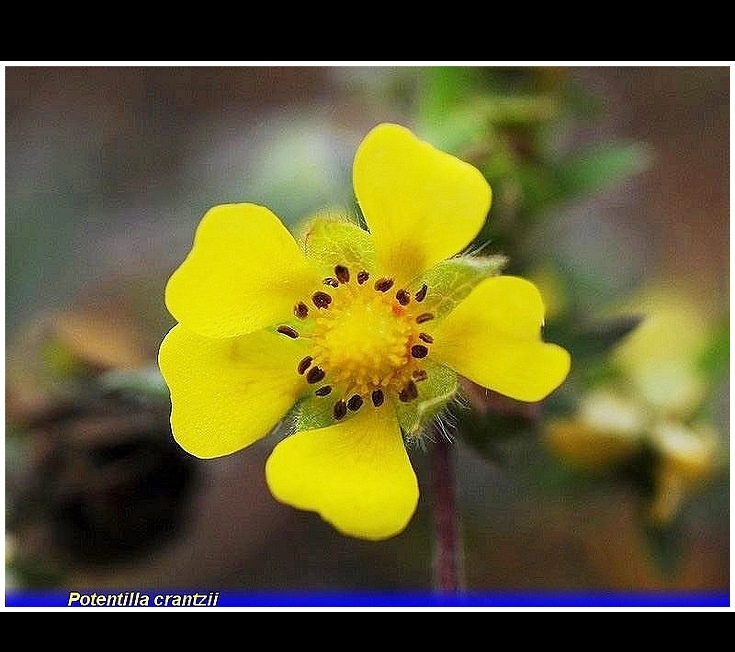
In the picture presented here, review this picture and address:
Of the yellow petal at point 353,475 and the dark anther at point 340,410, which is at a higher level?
the dark anther at point 340,410

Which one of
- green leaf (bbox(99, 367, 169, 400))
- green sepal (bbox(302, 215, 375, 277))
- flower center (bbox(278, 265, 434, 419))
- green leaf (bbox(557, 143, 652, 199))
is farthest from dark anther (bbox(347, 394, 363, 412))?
green leaf (bbox(557, 143, 652, 199))

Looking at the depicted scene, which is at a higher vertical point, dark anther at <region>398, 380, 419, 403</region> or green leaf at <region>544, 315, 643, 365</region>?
green leaf at <region>544, 315, 643, 365</region>

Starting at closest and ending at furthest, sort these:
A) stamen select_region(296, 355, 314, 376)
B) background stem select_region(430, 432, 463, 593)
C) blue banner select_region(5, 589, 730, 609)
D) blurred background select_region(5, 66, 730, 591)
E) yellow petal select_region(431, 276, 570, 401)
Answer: yellow petal select_region(431, 276, 570, 401)
stamen select_region(296, 355, 314, 376)
background stem select_region(430, 432, 463, 593)
blue banner select_region(5, 589, 730, 609)
blurred background select_region(5, 66, 730, 591)

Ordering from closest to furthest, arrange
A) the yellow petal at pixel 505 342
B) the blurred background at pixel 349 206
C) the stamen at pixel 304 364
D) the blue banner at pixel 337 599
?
the yellow petal at pixel 505 342, the stamen at pixel 304 364, the blue banner at pixel 337 599, the blurred background at pixel 349 206

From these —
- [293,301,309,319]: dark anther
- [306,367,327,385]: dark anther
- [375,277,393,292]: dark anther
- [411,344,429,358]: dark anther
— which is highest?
[375,277,393,292]: dark anther

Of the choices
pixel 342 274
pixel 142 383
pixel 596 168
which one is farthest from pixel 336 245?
pixel 596 168

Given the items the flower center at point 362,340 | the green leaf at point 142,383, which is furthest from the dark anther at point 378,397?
the green leaf at point 142,383

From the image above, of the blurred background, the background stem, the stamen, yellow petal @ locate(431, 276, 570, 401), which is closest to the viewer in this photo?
yellow petal @ locate(431, 276, 570, 401)

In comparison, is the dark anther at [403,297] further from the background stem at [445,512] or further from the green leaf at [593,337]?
the green leaf at [593,337]

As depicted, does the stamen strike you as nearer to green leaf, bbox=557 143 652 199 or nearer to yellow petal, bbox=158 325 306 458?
yellow petal, bbox=158 325 306 458
